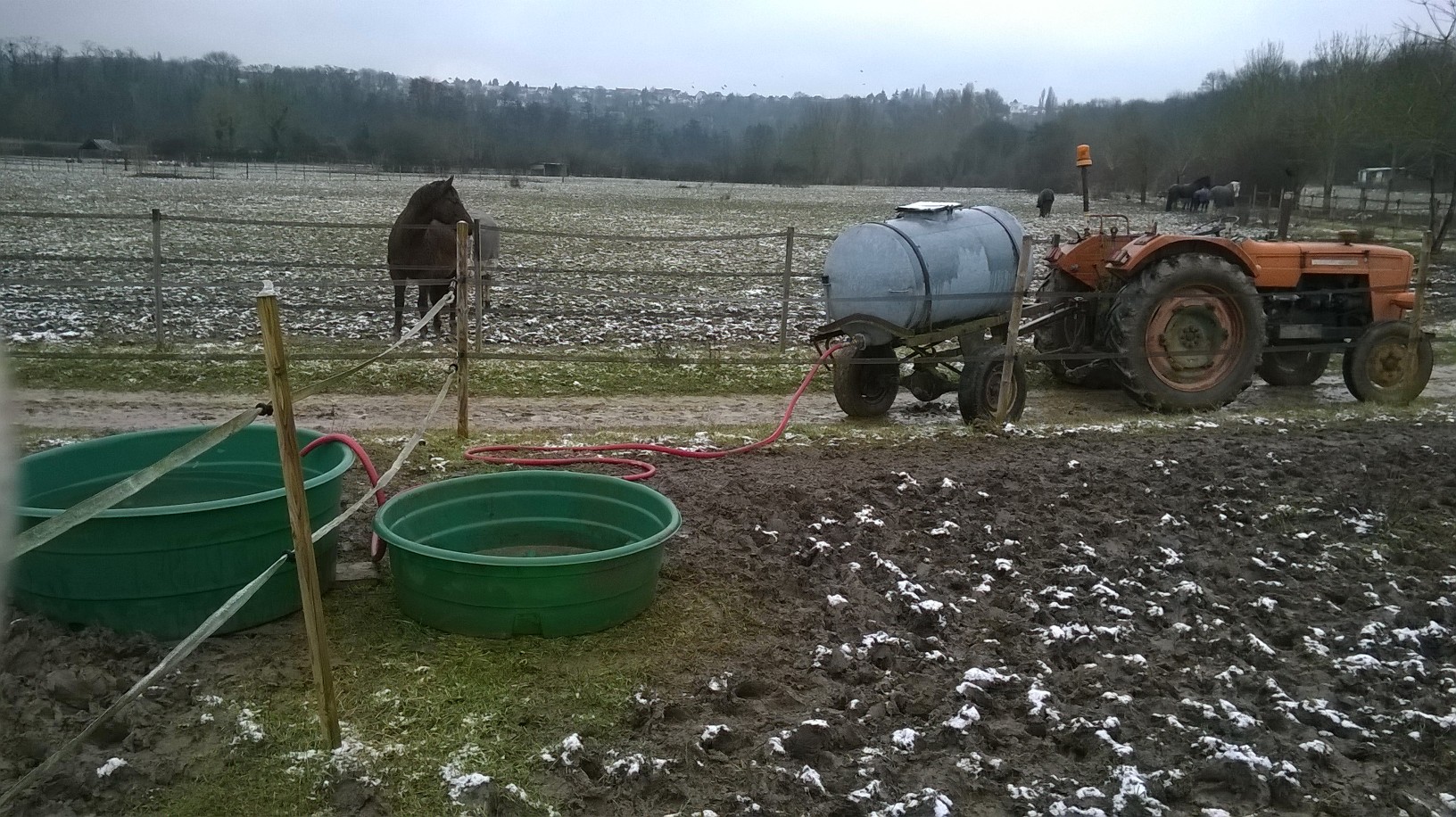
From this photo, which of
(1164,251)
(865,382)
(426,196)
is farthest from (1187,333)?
(426,196)

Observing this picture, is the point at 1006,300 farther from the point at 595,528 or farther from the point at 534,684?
the point at 534,684

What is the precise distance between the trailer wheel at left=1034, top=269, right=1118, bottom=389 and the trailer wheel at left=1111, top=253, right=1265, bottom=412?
0.43 m

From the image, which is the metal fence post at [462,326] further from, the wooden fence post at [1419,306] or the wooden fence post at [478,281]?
the wooden fence post at [1419,306]

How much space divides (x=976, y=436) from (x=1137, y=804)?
4506 millimetres

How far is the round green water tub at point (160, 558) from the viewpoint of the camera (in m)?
3.50

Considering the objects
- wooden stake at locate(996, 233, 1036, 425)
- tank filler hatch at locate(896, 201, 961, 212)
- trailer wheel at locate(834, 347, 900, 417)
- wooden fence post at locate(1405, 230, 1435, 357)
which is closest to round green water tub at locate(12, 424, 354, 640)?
trailer wheel at locate(834, 347, 900, 417)

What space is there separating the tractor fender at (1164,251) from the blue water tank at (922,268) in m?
1.03

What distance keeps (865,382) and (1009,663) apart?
15.3ft

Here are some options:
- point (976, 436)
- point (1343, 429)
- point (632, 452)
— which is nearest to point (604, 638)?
point (632, 452)

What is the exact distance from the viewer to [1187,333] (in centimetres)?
858

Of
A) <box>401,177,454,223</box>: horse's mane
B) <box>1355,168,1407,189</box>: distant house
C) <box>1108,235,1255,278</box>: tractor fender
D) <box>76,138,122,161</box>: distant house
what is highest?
<box>1355,168,1407,189</box>: distant house

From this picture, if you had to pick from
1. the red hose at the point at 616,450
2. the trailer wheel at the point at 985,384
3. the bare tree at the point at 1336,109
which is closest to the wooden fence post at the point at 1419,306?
the trailer wheel at the point at 985,384

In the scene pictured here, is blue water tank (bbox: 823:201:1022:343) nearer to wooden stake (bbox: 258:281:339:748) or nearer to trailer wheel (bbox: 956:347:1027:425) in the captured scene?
trailer wheel (bbox: 956:347:1027:425)

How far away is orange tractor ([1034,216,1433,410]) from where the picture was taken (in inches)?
330
